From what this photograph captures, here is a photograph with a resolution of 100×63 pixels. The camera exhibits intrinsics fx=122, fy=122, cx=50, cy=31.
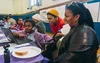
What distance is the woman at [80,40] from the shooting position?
83 centimetres

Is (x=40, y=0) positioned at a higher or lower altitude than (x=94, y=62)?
higher

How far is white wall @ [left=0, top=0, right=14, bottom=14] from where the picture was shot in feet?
32.1

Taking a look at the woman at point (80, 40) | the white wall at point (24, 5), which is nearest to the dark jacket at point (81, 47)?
the woman at point (80, 40)

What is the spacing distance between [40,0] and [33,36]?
4.81 metres

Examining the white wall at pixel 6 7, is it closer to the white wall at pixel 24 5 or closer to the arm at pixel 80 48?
the white wall at pixel 24 5

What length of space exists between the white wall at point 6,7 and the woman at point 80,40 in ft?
32.3

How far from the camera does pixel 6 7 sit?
9.98 meters

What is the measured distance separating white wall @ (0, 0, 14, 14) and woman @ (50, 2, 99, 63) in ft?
32.3

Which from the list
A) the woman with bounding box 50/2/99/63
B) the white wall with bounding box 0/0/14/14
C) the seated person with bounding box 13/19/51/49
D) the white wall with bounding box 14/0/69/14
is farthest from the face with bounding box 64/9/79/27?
the white wall with bounding box 0/0/14/14

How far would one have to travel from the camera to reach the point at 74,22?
1009 millimetres

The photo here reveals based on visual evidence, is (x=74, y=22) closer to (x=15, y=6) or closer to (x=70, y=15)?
(x=70, y=15)

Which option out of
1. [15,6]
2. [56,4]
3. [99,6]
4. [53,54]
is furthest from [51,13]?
[15,6]

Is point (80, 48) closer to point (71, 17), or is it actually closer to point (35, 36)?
point (71, 17)

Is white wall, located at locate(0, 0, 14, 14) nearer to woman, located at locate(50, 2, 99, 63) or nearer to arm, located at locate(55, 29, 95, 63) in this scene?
woman, located at locate(50, 2, 99, 63)
